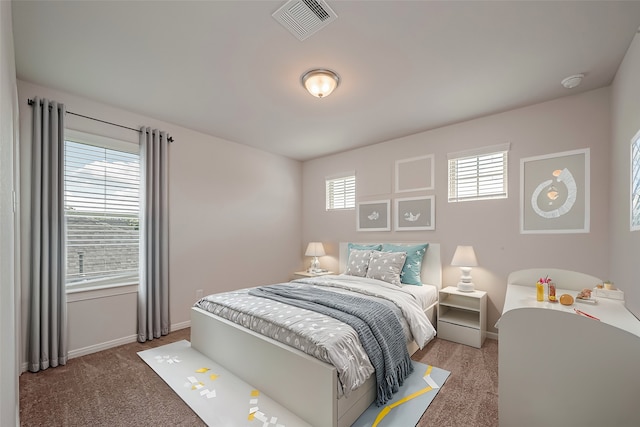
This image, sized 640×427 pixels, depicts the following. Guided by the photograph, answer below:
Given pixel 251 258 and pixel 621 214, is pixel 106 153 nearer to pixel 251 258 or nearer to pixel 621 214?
pixel 251 258

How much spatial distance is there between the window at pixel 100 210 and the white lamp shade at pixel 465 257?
365 centimetres

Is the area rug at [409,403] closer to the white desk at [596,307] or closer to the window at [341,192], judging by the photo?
the white desk at [596,307]

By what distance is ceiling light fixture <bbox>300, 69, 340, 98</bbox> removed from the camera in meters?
2.35

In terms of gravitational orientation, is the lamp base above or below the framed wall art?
below

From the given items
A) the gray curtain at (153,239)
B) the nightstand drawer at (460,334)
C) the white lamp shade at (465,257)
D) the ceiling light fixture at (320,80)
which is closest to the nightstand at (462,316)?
the nightstand drawer at (460,334)

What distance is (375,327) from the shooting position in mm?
2090

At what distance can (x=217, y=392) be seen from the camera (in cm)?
212

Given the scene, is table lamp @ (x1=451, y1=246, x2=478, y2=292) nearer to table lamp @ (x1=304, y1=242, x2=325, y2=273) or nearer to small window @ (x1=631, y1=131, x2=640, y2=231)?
small window @ (x1=631, y1=131, x2=640, y2=231)

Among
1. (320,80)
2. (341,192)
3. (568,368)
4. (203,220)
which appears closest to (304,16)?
(320,80)

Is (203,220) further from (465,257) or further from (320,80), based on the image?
(465,257)

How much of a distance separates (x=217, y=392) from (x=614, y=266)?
340 cm

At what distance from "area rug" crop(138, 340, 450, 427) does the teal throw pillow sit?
102 centimetres

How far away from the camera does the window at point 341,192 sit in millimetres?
4531

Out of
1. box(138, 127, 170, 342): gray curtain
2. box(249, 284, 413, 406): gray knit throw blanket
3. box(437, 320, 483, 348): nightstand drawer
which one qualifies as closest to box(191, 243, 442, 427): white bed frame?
box(249, 284, 413, 406): gray knit throw blanket
